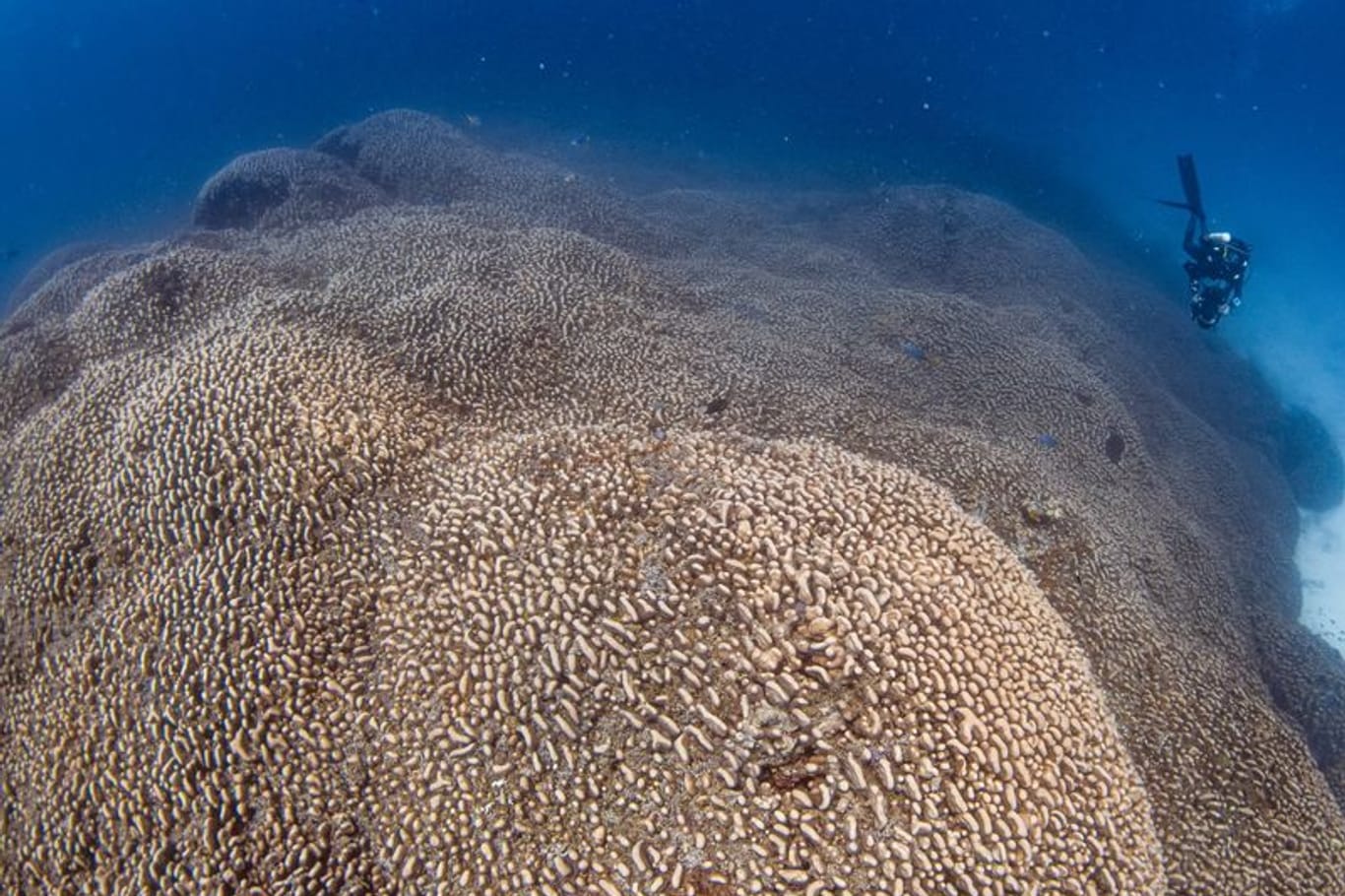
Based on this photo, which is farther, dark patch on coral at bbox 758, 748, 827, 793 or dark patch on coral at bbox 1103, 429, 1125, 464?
dark patch on coral at bbox 1103, 429, 1125, 464

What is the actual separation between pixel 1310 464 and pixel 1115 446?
37.1ft

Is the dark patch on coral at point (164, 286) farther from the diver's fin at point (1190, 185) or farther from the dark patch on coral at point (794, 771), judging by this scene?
the diver's fin at point (1190, 185)

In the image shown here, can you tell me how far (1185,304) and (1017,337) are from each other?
578 inches

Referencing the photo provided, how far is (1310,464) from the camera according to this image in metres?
15.9

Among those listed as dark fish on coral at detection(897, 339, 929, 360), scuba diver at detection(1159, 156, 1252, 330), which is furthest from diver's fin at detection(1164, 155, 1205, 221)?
dark fish on coral at detection(897, 339, 929, 360)

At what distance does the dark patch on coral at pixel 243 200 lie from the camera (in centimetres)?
1208

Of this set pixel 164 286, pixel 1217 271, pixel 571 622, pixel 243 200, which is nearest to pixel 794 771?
pixel 571 622

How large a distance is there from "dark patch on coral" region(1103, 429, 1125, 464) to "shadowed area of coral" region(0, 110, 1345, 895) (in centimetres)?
61

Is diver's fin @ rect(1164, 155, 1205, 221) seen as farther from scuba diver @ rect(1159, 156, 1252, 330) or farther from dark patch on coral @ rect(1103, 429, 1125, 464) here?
dark patch on coral @ rect(1103, 429, 1125, 464)

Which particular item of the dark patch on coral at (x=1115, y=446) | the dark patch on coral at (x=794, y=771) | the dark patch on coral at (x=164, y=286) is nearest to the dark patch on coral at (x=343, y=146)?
the dark patch on coral at (x=164, y=286)

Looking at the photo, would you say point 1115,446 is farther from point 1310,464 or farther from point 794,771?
point 1310,464

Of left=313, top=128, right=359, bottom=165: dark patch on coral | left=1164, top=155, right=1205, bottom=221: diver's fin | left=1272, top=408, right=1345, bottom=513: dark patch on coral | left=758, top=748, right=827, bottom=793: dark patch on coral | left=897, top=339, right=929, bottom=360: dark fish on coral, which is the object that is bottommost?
left=1272, top=408, right=1345, bottom=513: dark patch on coral

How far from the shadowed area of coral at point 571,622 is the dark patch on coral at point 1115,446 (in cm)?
61

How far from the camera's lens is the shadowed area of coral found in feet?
10.3
